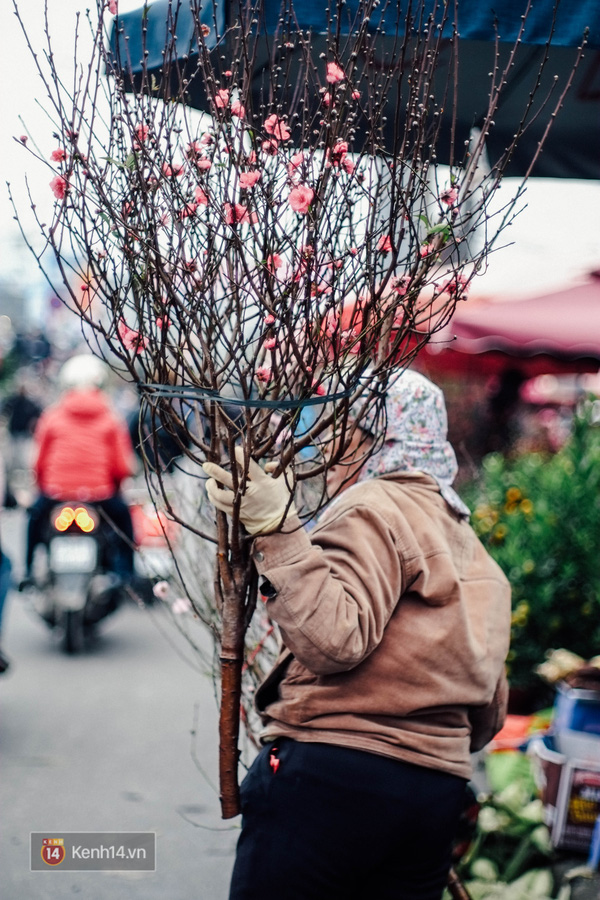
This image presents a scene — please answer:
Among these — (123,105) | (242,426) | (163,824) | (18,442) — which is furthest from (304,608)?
(18,442)

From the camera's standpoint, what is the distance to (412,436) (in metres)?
2.40

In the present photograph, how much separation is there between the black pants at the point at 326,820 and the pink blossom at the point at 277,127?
1.30 m

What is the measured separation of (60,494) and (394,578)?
5.46m

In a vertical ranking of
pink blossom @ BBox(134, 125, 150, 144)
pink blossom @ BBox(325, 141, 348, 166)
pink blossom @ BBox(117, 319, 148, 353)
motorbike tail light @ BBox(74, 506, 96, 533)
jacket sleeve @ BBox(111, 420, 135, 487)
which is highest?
pink blossom @ BBox(134, 125, 150, 144)

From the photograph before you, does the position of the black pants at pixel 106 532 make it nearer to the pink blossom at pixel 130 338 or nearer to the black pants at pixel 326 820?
the black pants at pixel 326 820

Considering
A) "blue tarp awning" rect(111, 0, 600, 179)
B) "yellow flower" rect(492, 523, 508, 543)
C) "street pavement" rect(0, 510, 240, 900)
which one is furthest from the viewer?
"yellow flower" rect(492, 523, 508, 543)

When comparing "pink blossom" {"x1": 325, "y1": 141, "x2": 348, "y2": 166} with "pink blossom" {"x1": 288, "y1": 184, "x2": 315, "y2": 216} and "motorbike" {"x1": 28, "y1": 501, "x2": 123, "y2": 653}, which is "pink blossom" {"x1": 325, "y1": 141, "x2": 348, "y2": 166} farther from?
"motorbike" {"x1": 28, "y1": 501, "x2": 123, "y2": 653}

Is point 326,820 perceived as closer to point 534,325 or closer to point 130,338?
point 130,338

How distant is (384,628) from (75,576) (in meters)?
5.03

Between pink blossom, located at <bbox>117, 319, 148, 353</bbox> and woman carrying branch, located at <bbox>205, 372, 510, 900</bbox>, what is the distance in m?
0.31

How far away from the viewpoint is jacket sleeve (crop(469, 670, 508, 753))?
2559 mm

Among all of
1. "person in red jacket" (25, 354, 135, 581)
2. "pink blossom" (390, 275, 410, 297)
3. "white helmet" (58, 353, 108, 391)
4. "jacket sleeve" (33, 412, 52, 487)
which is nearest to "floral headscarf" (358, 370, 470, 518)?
"pink blossom" (390, 275, 410, 297)

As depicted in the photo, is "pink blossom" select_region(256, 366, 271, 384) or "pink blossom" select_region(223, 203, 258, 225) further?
"pink blossom" select_region(256, 366, 271, 384)

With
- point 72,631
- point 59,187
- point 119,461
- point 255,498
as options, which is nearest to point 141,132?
point 59,187
